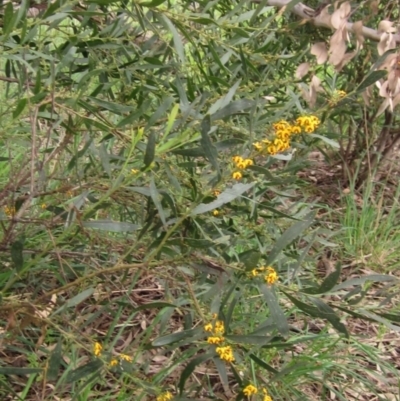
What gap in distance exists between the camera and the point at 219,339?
106cm

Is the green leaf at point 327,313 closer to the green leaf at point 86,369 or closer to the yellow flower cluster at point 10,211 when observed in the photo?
the green leaf at point 86,369

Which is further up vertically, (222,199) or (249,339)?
(222,199)

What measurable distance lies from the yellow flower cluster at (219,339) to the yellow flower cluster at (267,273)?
11cm

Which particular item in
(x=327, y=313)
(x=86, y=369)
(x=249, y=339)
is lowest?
(x=86, y=369)

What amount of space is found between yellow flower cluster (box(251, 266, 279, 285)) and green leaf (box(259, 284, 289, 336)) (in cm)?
1

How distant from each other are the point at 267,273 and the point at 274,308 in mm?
59

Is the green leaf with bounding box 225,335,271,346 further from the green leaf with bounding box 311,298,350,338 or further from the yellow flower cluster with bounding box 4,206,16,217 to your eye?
the yellow flower cluster with bounding box 4,206,16,217

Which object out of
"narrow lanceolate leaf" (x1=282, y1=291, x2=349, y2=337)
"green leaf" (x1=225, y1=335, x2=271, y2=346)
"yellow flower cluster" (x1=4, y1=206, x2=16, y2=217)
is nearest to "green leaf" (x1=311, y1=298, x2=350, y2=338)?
"narrow lanceolate leaf" (x1=282, y1=291, x2=349, y2=337)

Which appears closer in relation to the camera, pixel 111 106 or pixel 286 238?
pixel 286 238

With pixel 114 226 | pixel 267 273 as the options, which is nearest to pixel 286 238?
pixel 267 273

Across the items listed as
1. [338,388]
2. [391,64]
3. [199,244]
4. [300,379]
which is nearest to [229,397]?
[300,379]

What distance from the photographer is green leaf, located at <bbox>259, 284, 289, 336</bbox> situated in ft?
3.40

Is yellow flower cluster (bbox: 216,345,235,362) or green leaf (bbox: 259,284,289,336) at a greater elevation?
green leaf (bbox: 259,284,289,336)

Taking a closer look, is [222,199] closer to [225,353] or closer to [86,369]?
[225,353]
